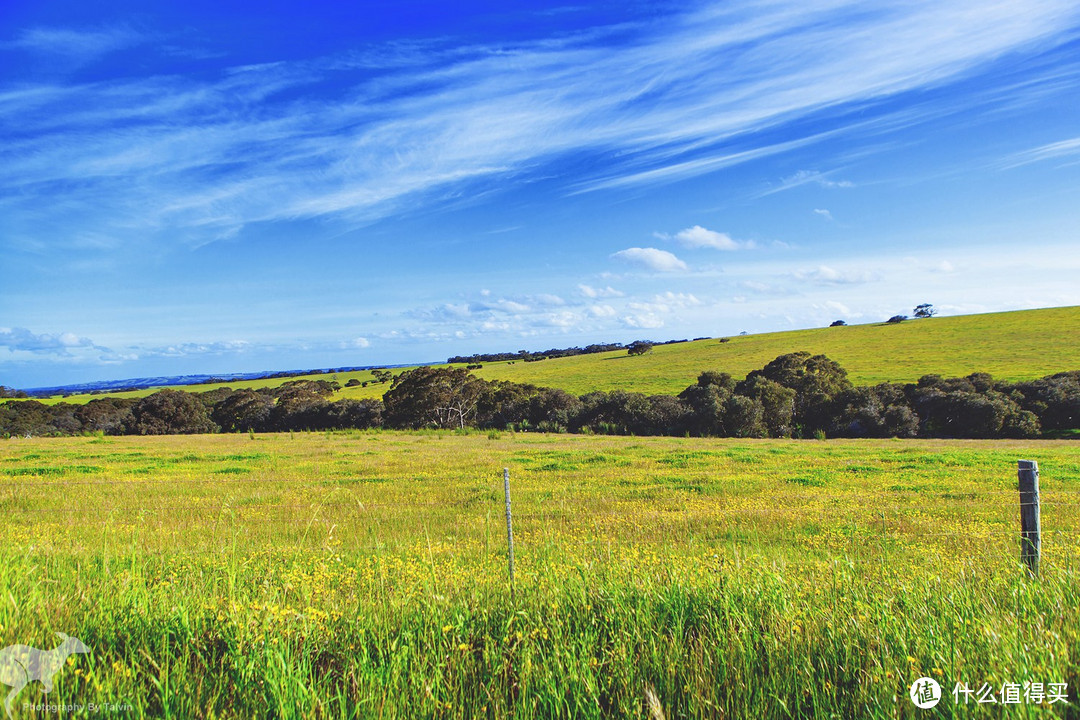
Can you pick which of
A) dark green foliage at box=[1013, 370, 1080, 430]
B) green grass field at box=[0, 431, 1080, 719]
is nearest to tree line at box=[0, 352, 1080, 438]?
dark green foliage at box=[1013, 370, 1080, 430]

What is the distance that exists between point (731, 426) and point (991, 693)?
42976mm

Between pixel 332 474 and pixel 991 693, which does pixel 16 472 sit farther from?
pixel 991 693

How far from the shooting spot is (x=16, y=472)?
63.3 feet

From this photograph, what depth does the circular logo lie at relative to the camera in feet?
9.95

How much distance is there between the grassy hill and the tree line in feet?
29.5

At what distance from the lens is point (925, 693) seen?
10.2ft

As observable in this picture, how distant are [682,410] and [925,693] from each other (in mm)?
43877

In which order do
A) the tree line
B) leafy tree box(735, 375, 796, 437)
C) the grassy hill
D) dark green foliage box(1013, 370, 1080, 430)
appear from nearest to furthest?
dark green foliage box(1013, 370, 1080, 430), the tree line, leafy tree box(735, 375, 796, 437), the grassy hill

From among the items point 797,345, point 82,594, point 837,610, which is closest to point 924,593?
point 837,610

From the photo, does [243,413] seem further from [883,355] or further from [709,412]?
[883,355]

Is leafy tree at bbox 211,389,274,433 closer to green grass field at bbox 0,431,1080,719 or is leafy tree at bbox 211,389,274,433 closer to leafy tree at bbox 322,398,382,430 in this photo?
leafy tree at bbox 322,398,382,430

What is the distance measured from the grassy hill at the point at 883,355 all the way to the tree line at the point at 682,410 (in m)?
8.99

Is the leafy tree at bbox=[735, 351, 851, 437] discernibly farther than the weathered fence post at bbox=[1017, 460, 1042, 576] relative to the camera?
Yes

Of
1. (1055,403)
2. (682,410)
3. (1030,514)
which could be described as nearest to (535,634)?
(1030,514)
